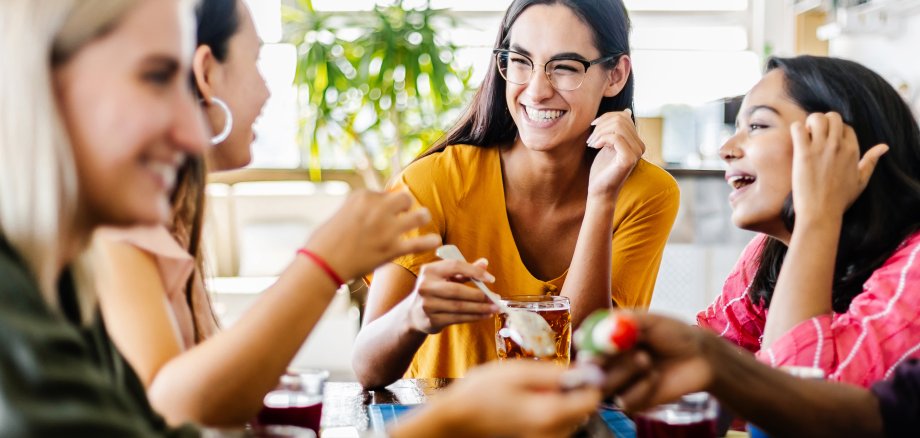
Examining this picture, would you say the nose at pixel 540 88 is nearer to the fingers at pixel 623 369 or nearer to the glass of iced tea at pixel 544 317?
the glass of iced tea at pixel 544 317

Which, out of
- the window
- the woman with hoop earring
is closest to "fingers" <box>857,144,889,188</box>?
the woman with hoop earring

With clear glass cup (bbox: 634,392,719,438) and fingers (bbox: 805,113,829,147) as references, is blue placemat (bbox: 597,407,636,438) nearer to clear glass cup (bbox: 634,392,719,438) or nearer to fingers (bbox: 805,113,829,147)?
clear glass cup (bbox: 634,392,719,438)

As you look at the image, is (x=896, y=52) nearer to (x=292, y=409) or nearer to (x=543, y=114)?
(x=543, y=114)

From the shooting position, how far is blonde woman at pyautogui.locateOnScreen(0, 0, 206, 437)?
0.72 m

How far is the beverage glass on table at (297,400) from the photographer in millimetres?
1234

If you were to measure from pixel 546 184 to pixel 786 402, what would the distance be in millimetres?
1081

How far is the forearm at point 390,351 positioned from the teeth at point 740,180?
0.69 meters

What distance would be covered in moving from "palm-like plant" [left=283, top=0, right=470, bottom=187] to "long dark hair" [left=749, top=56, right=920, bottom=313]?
339cm

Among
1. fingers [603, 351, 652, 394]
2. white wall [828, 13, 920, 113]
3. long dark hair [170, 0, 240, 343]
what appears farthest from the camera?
white wall [828, 13, 920, 113]

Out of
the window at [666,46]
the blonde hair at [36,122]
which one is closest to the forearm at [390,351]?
the blonde hair at [36,122]

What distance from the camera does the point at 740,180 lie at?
1821mm

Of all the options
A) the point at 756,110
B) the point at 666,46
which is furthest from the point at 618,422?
the point at 666,46

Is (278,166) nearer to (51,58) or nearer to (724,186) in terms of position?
(724,186)

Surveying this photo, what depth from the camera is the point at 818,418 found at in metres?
1.16
